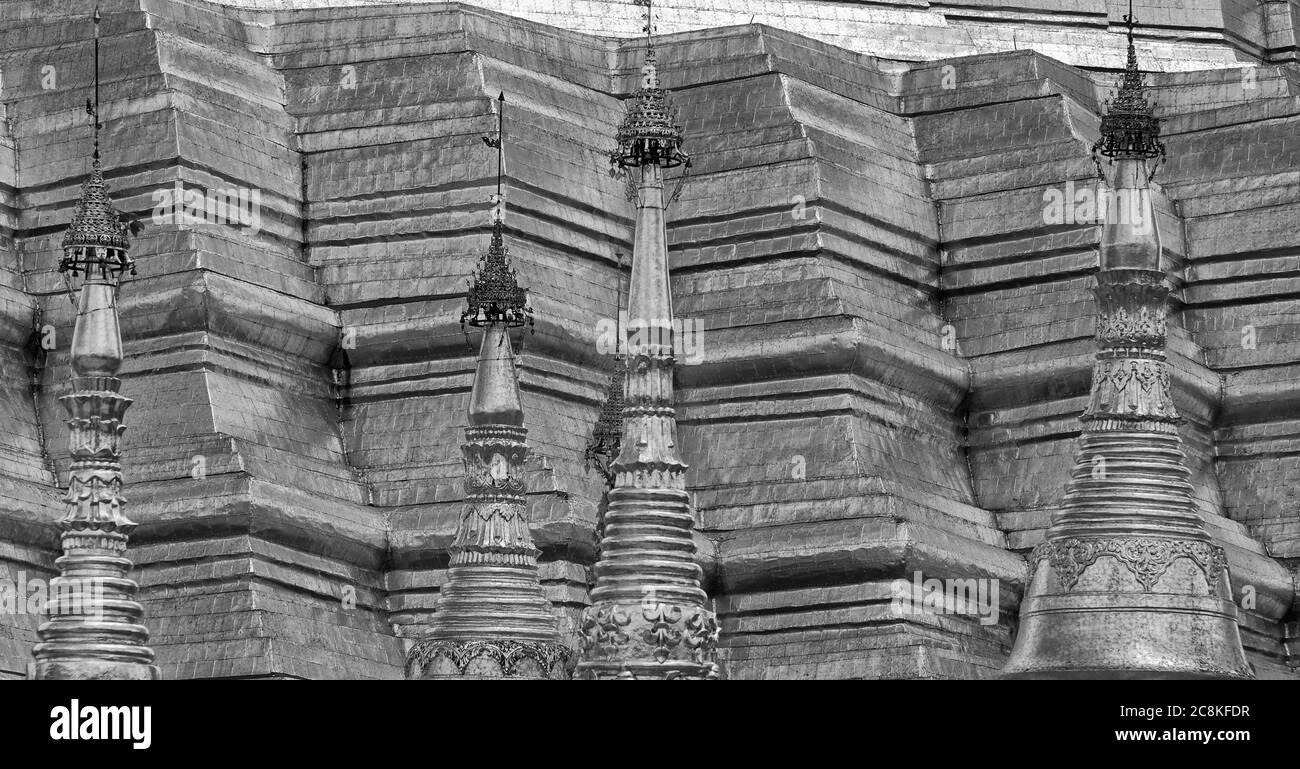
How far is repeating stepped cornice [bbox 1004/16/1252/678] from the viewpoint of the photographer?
140 feet

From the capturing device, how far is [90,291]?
42438mm

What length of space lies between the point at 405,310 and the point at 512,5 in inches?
289

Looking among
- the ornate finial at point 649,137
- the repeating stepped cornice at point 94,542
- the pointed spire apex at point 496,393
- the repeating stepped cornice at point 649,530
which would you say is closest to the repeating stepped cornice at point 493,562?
the pointed spire apex at point 496,393

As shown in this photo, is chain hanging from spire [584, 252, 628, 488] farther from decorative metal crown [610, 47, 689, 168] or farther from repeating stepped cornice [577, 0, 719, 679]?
repeating stepped cornice [577, 0, 719, 679]

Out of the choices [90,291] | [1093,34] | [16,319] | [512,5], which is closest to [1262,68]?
[1093,34]

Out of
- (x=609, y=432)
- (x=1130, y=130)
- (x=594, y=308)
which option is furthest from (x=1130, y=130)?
(x=594, y=308)

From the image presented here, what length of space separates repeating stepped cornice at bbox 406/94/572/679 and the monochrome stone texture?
39 centimetres

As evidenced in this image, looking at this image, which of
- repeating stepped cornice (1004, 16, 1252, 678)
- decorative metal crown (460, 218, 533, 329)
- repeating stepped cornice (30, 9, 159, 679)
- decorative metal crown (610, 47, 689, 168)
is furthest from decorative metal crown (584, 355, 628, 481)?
repeating stepped cornice (30, 9, 159, 679)

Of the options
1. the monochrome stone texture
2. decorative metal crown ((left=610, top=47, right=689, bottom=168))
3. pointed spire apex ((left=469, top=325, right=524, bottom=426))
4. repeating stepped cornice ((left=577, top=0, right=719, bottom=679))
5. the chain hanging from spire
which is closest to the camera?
repeating stepped cornice ((left=577, top=0, right=719, bottom=679))

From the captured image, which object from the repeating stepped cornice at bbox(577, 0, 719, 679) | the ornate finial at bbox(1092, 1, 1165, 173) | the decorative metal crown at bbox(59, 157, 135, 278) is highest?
the ornate finial at bbox(1092, 1, 1165, 173)
